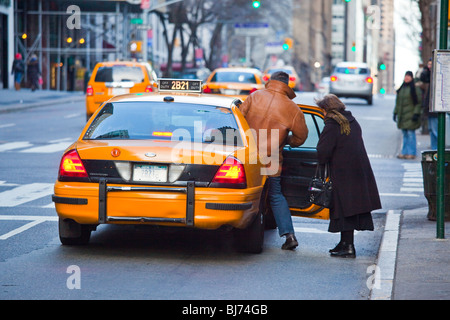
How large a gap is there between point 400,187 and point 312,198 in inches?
256

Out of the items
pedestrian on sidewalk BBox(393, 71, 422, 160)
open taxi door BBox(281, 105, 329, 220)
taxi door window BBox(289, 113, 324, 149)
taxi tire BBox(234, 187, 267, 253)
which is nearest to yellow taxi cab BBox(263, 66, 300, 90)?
pedestrian on sidewalk BBox(393, 71, 422, 160)

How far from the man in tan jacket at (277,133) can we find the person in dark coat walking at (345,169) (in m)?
0.38

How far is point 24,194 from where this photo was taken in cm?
1272

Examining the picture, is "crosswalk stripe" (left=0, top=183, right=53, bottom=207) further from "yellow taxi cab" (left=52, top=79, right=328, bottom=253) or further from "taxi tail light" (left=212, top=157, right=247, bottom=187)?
"taxi tail light" (left=212, top=157, right=247, bottom=187)

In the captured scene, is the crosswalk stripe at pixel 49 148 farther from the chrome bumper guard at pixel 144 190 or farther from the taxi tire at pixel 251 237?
the chrome bumper guard at pixel 144 190

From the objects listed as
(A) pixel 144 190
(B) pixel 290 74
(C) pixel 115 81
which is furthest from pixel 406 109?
(B) pixel 290 74

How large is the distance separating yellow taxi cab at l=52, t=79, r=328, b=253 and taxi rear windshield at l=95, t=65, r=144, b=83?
16730 mm

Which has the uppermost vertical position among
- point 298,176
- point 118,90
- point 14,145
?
point 118,90

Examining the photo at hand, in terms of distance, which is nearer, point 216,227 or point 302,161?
point 216,227

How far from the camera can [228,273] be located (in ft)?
25.5

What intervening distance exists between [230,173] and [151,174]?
2.27ft

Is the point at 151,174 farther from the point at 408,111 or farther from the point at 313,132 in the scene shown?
the point at 408,111

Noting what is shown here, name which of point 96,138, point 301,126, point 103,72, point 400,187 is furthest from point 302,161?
point 103,72
